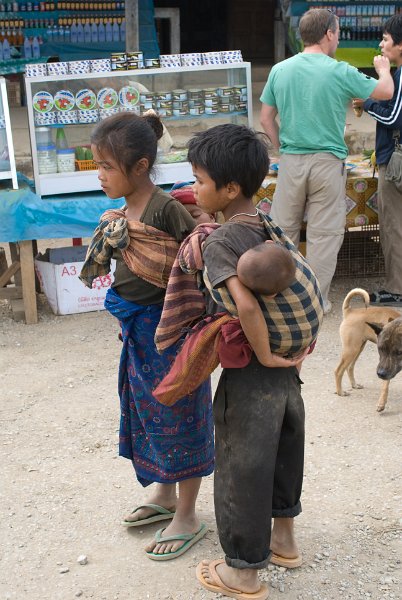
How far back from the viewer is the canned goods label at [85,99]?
636cm

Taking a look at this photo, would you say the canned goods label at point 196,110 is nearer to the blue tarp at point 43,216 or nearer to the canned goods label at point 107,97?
the canned goods label at point 107,97

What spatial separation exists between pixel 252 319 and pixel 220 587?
106 centimetres

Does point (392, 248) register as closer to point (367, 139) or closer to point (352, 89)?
point (352, 89)

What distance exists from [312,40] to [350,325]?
6.74ft

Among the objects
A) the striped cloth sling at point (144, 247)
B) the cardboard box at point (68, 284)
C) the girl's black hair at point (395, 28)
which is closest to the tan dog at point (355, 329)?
the striped cloth sling at point (144, 247)

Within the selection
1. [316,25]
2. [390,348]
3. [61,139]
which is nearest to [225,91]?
[316,25]

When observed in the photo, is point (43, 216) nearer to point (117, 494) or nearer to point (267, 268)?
point (117, 494)

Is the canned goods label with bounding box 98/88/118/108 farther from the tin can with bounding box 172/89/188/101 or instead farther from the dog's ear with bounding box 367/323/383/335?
the dog's ear with bounding box 367/323/383/335

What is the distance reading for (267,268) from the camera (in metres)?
2.48

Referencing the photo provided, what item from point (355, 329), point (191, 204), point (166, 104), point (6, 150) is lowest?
point (355, 329)

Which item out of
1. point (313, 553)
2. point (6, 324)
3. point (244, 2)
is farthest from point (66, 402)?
point (244, 2)

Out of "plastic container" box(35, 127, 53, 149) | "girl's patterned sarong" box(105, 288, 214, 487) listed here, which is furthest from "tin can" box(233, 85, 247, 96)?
"girl's patterned sarong" box(105, 288, 214, 487)

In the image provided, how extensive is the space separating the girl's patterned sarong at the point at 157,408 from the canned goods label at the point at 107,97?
350 cm

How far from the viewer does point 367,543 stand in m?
3.42
